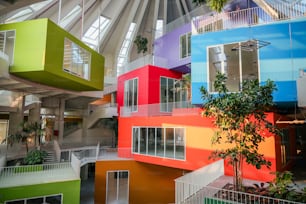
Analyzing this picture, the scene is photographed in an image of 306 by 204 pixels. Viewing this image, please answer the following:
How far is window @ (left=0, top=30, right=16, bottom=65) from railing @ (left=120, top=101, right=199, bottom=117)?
311 inches

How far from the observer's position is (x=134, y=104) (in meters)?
16.7

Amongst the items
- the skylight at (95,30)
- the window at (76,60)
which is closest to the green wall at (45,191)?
the window at (76,60)

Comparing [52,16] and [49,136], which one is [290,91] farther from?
[49,136]

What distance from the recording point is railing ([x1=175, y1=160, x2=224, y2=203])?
268 inches

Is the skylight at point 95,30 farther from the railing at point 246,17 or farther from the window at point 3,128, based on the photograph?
the railing at point 246,17

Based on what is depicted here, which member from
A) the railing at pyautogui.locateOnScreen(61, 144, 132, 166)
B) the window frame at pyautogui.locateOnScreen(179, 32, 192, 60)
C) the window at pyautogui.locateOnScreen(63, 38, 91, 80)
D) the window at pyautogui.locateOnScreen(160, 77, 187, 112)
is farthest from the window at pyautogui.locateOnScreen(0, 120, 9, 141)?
the window frame at pyautogui.locateOnScreen(179, 32, 192, 60)

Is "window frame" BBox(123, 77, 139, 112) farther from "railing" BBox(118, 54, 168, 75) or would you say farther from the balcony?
the balcony

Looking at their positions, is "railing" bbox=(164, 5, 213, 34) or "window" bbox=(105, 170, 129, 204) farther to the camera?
"railing" bbox=(164, 5, 213, 34)

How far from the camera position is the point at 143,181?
46.5ft

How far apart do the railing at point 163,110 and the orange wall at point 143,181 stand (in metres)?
3.36

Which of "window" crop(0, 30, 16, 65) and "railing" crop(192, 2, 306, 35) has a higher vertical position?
"railing" crop(192, 2, 306, 35)

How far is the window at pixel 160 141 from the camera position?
481 inches

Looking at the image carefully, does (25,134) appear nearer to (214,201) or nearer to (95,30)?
(95,30)

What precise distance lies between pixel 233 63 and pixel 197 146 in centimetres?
471
